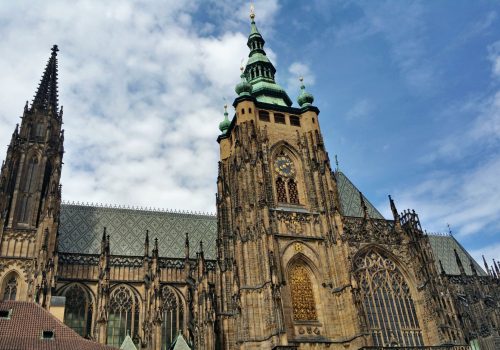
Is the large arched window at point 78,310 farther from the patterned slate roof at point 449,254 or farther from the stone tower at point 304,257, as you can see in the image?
the patterned slate roof at point 449,254

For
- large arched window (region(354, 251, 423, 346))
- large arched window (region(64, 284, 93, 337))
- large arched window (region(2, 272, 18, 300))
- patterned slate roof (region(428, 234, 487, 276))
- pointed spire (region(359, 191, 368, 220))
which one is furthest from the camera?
patterned slate roof (region(428, 234, 487, 276))

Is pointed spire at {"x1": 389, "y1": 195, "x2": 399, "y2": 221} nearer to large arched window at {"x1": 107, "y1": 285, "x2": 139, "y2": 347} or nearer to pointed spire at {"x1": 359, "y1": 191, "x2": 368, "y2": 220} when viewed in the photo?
pointed spire at {"x1": 359, "y1": 191, "x2": 368, "y2": 220}

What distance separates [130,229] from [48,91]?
48.6ft

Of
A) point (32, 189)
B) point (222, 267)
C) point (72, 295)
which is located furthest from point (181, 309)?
point (32, 189)

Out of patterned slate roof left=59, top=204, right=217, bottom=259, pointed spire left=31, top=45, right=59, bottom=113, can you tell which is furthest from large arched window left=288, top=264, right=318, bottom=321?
pointed spire left=31, top=45, right=59, bottom=113

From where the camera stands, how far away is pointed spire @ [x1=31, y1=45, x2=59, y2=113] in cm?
4172

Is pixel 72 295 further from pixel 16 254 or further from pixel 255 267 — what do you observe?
pixel 255 267

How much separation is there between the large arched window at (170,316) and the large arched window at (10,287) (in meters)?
10.1

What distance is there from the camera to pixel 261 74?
41.7 meters

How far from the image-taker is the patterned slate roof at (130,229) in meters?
38.4

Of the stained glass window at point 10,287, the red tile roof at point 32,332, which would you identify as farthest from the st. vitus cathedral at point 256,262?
the red tile roof at point 32,332

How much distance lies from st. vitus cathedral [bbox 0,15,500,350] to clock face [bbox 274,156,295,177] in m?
0.14

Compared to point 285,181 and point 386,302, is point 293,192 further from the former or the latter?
point 386,302

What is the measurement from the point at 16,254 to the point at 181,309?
1242 centimetres
